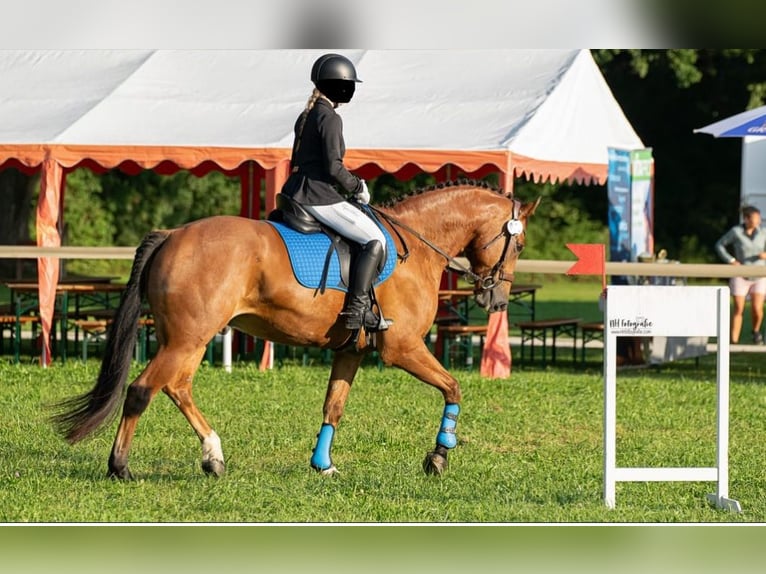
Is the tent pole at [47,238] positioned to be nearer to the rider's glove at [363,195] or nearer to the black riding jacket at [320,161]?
the black riding jacket at [320,161]

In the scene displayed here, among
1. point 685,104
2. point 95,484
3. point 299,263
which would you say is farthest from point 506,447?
point 685,104

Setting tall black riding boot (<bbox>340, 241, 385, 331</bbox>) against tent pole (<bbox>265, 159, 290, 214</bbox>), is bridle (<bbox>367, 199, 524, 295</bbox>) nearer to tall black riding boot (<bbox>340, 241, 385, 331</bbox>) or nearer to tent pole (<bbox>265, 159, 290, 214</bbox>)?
tall black riding boot (<bbox>340, 241, 385, 331</bbox>)

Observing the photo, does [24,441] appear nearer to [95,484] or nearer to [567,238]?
[95,484]

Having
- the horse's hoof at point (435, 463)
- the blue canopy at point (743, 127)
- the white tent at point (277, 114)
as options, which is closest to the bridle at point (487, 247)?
the horse's hoof at point (435, 463)

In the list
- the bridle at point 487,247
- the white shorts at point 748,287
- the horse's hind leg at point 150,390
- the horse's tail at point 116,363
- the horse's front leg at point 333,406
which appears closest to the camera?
the horse's hind leg at point 150,390

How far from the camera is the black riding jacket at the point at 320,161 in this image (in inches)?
349

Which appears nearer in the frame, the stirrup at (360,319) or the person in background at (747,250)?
the stirrup at (360,319)

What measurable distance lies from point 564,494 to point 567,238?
104 feet

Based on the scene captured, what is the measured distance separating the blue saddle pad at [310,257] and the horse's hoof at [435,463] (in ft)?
4.11

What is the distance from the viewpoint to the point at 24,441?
34.7 feet

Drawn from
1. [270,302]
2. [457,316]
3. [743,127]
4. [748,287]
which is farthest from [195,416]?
[748,287]

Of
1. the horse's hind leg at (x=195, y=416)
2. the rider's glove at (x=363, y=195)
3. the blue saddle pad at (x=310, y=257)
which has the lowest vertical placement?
the horse's hind leg at (x=195, y=416)

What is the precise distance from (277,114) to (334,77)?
7109 mm

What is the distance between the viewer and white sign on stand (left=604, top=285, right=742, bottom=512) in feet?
26.7
